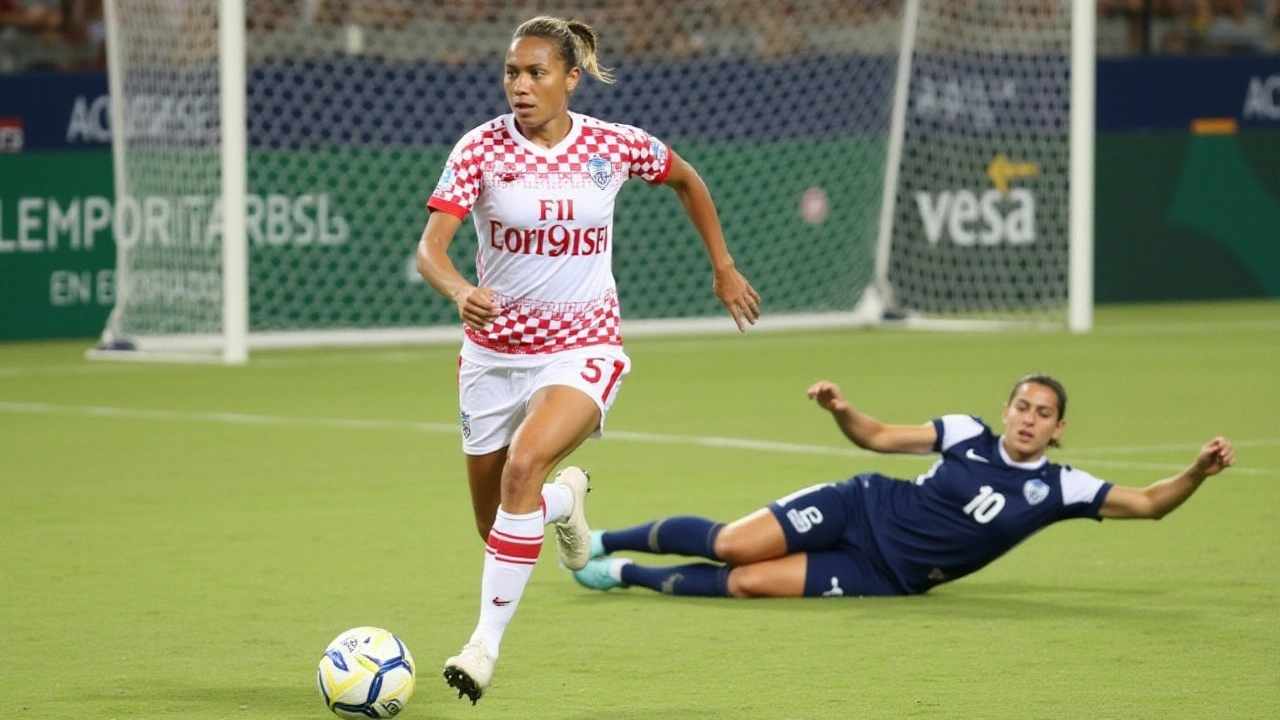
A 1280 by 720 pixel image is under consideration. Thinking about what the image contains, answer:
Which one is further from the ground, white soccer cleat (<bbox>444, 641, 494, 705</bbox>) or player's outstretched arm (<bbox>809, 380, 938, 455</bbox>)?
player's outstretched arm (<bbox>809, 380, 938, 455</bbox>)

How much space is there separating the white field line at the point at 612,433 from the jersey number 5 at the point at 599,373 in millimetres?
4961

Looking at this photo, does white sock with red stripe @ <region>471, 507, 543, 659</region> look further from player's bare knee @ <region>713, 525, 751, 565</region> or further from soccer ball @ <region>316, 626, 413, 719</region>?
player's bare knee @ <region>713, 525, 751, 565</region>

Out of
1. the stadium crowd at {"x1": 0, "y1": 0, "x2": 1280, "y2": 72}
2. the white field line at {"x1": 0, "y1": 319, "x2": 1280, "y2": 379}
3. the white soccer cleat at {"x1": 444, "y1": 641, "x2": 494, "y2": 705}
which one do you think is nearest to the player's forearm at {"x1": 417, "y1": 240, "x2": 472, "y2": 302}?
the white soccer cleat at {"x1": 444, "y1": 641, "x2": 494, "y2": 705}

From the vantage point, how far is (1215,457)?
22.7 feet

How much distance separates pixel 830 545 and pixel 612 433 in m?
5.01

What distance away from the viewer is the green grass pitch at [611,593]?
621 cm

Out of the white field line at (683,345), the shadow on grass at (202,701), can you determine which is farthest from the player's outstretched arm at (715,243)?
the white field line at (683,345)

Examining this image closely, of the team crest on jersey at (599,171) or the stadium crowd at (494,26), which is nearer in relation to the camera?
the team crest on jersey at (599,171)

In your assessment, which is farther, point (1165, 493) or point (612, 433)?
point (612, 433)

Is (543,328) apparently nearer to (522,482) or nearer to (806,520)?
(522,482)

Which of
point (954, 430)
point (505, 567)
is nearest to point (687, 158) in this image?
point (954, 430)

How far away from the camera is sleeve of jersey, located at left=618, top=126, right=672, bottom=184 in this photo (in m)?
6.64

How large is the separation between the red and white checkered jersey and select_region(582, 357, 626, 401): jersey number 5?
71mm

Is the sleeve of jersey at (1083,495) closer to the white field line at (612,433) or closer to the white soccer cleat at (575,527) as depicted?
the white soccer cleat at (575,527)
